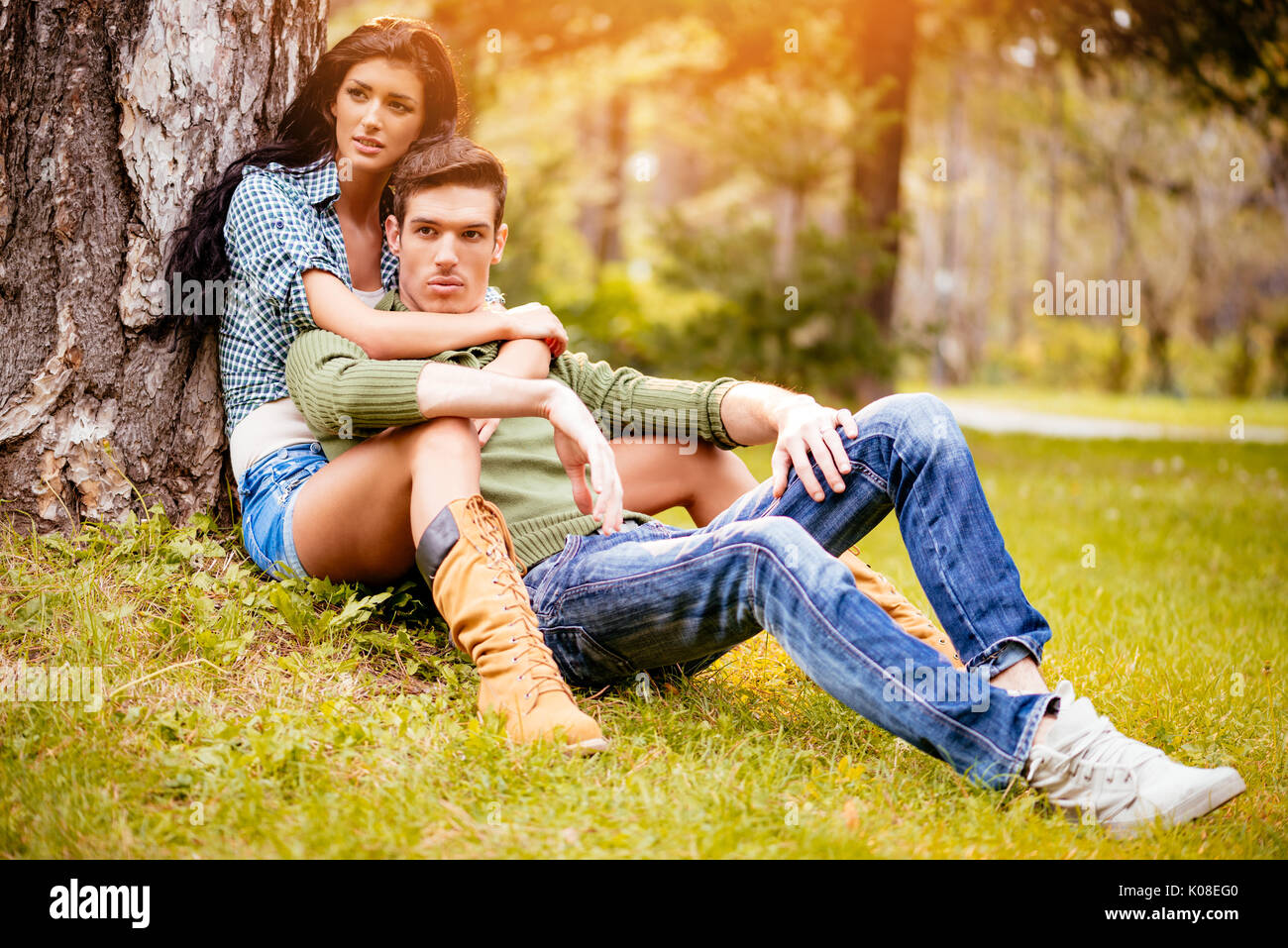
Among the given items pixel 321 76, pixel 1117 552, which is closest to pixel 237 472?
pixel 321 76

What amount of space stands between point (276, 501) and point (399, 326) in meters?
0.57

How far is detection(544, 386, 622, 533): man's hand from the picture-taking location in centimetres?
244

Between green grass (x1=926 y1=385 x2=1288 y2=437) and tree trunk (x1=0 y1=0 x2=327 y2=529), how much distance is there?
1191 cm

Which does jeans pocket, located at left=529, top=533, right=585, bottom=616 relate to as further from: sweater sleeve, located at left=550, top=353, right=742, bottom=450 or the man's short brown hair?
the man's short brown hair

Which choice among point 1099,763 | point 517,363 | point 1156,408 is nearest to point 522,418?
point 517,363

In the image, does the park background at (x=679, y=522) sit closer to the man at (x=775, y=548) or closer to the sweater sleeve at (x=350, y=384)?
the man at (x=775, y=548)

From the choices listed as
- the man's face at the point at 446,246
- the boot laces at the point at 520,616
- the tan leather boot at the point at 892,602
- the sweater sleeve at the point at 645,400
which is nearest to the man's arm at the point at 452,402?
the boot laces at the point at 520,616

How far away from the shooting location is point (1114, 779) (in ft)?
7.39

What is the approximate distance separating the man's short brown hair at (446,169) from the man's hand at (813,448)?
103 cm

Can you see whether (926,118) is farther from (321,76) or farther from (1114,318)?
(321,76)

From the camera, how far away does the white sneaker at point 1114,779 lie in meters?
2.22

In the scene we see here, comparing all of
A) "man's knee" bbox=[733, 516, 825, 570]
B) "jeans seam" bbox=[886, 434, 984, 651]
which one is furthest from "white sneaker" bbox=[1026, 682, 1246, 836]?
"man's knee" bbox=[733, 516, 825, 570]

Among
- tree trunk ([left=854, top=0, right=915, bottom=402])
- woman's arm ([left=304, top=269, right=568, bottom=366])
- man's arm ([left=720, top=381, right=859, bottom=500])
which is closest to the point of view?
man's arm ([left=720, top=381, right=859, bottom=500])

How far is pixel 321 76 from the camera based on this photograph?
3.22m
